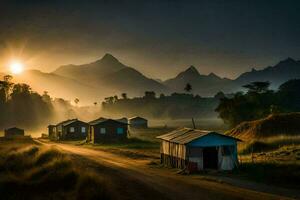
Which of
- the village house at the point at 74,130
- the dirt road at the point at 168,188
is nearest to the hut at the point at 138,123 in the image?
the village house at the point at 74,130

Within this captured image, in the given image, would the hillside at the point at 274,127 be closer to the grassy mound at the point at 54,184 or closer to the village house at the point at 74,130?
the grassy mound at the point at 54,184

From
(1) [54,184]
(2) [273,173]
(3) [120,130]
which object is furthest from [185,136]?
(3) [120,130]

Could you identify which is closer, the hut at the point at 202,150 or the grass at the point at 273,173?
the grass at the point at 273,173

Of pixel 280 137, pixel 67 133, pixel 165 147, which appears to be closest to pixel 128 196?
pixel 165 147

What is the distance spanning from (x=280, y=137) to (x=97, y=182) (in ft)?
120

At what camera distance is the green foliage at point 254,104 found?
355 ft

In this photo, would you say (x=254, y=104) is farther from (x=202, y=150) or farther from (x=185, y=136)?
(x=202, y=150)

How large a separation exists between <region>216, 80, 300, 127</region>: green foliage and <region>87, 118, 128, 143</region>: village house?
115 feet

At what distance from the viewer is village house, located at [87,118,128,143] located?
83625mm

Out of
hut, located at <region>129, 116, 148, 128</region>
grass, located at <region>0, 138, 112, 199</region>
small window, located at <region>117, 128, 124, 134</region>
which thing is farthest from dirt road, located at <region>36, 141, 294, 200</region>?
hut, located at <region>129, 116, 148, 128</region>

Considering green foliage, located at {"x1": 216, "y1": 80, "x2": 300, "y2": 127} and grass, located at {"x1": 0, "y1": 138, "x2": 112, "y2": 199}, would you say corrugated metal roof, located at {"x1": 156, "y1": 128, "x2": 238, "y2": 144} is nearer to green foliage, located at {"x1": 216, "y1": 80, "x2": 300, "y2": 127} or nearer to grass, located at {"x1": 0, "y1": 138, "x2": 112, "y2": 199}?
grass, located at {"x1": 0, "y1": 138, "x2": 112, "y2": 199}

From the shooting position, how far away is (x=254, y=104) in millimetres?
110625

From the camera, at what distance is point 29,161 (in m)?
43.1

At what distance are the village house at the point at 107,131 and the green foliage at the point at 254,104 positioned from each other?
34965 millimetres
